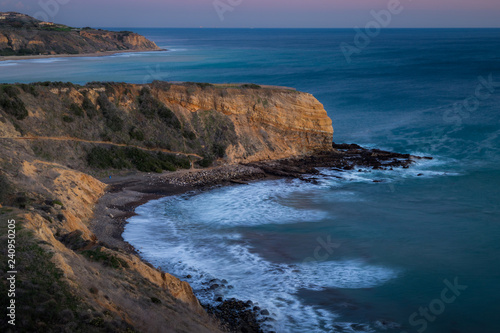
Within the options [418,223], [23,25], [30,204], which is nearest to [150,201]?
[30,204]

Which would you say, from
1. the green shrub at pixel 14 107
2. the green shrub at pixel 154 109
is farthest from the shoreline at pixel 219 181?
the green shrub at pixel 14 107

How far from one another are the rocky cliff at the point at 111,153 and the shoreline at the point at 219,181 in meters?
0.75

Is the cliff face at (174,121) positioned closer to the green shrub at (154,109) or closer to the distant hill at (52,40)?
the green shrub at (154,109)

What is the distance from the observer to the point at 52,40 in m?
113

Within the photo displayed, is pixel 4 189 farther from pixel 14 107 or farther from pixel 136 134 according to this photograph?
pixel 136 134

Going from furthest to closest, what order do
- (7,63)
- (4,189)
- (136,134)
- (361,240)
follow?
(7,63), (136,134), (361,240), (4,189)

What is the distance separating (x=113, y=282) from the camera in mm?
13258

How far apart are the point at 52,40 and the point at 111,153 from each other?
315 feet

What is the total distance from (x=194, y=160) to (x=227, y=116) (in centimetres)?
510

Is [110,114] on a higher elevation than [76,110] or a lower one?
higher

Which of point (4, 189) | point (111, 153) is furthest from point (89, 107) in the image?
point (4, 189)

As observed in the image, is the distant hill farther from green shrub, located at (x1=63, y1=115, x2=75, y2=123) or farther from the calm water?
the calm water

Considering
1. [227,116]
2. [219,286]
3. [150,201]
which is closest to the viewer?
[219,286]

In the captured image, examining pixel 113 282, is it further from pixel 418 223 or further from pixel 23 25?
pixel 23 25
